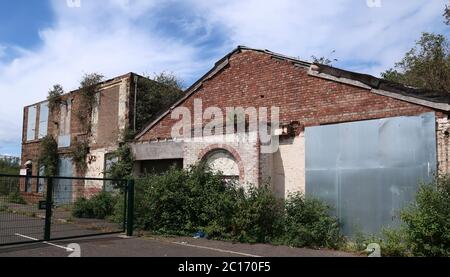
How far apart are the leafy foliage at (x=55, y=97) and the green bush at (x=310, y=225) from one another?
1721 cm

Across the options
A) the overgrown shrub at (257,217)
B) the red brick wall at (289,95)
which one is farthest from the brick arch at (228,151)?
the red brick wall at (289,95)

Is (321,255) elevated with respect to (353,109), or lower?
lower

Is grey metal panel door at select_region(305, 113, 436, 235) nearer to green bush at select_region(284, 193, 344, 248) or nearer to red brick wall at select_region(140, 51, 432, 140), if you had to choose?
red brick wall at select_region(140, 51, 432, 140)

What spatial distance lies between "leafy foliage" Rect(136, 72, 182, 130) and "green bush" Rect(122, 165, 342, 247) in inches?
260

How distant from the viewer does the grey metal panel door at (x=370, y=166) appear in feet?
38.1

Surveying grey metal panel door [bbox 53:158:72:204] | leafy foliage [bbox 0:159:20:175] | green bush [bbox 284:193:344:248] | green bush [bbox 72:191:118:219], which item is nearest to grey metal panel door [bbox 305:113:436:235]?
green bush [bbox 284:193:344:248]

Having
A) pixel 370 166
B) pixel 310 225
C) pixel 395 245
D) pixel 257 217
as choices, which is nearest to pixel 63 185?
pixel 257 217

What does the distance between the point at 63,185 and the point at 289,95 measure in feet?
38.6

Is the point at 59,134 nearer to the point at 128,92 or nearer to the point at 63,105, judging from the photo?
the point at 63,105

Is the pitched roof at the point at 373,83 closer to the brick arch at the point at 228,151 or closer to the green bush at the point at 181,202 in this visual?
the brick arch at the point at 228,151

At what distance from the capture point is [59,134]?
25469mm

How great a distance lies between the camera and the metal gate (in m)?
11.9
